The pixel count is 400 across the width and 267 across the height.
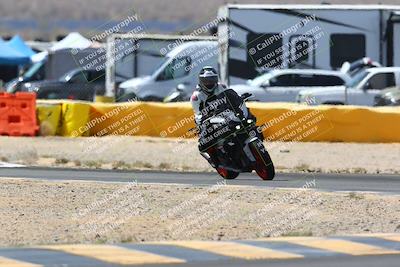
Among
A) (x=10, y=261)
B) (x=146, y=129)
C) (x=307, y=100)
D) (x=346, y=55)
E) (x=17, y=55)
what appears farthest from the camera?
(x=17, y=55)

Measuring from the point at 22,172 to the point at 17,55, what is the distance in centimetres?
2393

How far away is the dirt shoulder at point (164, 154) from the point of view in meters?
20.6

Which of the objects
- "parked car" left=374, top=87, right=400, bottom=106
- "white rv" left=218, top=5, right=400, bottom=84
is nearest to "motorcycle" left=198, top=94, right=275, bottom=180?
"parked car" left=374, top=87, right=400, bottom=106

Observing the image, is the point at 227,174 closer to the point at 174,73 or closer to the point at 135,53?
the point at 174,73

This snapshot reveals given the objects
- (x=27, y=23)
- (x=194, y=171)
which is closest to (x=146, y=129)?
(x=194, y=171)

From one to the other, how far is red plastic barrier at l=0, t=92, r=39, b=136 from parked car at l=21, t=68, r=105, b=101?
12590mm

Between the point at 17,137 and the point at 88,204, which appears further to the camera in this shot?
the point at 17,137

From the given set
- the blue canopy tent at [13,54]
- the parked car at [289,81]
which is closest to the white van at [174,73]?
the parked car at [289,81]

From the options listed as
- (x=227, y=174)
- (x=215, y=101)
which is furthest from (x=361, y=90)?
(x=215, y=101)

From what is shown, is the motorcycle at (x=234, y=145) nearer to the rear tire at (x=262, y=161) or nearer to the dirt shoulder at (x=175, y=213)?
the rear tire at (x=262, y=161)

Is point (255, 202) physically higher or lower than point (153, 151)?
higher

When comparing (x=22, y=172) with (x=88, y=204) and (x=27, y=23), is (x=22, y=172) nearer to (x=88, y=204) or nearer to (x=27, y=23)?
(x=88, y=204)

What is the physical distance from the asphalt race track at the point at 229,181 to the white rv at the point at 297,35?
551 inches

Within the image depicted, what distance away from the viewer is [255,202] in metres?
14.4
